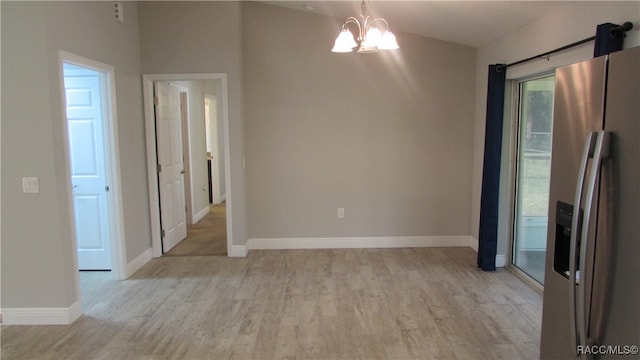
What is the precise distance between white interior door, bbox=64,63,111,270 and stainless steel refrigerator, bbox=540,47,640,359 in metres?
3.86

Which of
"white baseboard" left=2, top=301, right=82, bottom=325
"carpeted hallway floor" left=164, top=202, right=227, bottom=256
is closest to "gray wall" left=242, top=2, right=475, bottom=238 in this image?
"carpeted hallway floor" left=164, top=202, right=227, bottom=256

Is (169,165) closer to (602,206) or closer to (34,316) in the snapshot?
(34,316)

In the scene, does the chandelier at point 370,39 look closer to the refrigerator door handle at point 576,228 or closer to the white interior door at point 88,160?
the refrigerator door handle at point 576,228

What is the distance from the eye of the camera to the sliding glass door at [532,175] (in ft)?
12.5

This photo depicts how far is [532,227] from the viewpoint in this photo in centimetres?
411

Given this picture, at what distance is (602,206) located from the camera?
59.7 inches

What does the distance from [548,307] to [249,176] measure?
12.2 feet

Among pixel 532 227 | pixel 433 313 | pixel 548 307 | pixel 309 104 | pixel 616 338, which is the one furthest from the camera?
pixel 309 104

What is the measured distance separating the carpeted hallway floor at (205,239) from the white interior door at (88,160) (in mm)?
889

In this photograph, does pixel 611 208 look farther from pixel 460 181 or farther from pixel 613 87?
pixel 460 181

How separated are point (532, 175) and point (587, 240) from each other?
282 centimetres

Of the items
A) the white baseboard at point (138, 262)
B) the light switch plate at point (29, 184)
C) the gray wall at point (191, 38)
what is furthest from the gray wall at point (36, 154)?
the gray wall at point (191, 38)

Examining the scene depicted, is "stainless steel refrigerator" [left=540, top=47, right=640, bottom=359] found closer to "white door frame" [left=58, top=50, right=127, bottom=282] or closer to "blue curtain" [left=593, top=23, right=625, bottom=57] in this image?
"blue curtain" [left=593, top=23, right=625, bottom=57]

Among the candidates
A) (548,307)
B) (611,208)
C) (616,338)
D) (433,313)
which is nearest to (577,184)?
(611,208)
